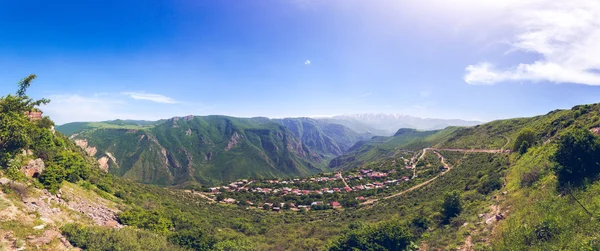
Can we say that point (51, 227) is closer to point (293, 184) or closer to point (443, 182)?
point (443, 182)

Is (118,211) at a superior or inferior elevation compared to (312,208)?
superior

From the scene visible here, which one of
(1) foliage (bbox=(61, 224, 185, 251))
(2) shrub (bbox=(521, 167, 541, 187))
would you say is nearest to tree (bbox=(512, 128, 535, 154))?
(2) shrub (bbox=(521, 167, 541, 187))

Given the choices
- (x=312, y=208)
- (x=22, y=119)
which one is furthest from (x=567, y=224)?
(x=312, y=208)

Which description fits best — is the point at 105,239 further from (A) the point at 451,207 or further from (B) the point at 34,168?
(A) the point at 451,207

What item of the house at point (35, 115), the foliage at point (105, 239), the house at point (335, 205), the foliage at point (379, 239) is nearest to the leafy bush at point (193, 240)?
the foliage at point (105, 239)

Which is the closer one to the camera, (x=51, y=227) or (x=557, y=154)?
(x=51, y=227)

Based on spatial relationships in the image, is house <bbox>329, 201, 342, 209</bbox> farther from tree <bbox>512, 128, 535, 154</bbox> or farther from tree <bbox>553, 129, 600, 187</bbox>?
tree <bbox>553, 129, 600, 187</bbox>
